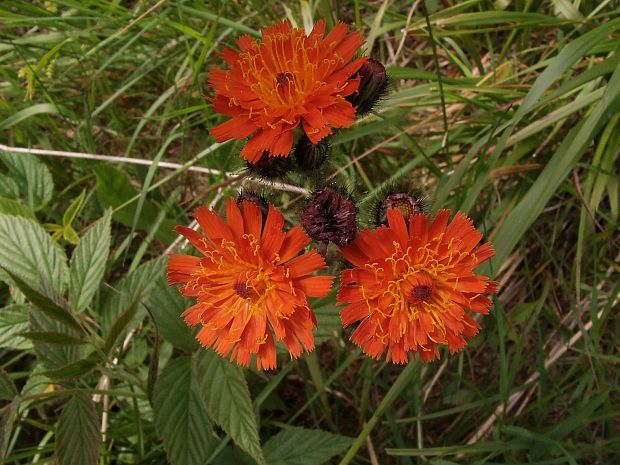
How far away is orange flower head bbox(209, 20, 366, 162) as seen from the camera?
74.9 inches

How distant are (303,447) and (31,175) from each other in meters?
1.96

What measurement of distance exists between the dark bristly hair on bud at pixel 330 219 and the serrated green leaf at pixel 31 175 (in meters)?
1.73

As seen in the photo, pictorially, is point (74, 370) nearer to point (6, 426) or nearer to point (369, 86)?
point (6, 426)

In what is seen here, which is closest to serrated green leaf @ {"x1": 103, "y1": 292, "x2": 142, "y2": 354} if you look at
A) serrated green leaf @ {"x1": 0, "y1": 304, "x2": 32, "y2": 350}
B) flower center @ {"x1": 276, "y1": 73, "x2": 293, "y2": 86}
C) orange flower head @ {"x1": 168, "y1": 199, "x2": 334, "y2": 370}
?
orange flower head @ {"x1": 168, "y1": 199, "x2": 334, "y2": 370}

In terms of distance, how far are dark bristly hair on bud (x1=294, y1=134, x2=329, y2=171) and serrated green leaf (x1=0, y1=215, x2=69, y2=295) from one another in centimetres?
112

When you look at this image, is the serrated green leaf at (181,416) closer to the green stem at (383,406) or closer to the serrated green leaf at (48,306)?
the serrated green leaf at (48,306)

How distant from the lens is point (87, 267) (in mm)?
2330

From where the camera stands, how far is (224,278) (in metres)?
2.07

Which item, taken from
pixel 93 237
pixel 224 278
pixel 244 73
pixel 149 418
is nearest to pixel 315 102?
pixel 244 73

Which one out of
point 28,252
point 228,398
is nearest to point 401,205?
point 228,398

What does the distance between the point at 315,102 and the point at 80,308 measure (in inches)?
49.7

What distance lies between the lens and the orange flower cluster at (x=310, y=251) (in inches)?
73.6

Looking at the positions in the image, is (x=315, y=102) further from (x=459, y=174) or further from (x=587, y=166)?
(x=587, y=166)

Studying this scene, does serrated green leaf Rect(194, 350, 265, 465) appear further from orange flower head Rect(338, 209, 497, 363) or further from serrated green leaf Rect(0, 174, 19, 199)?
serrated green leaf Rect(0, 174, 19, 199)
